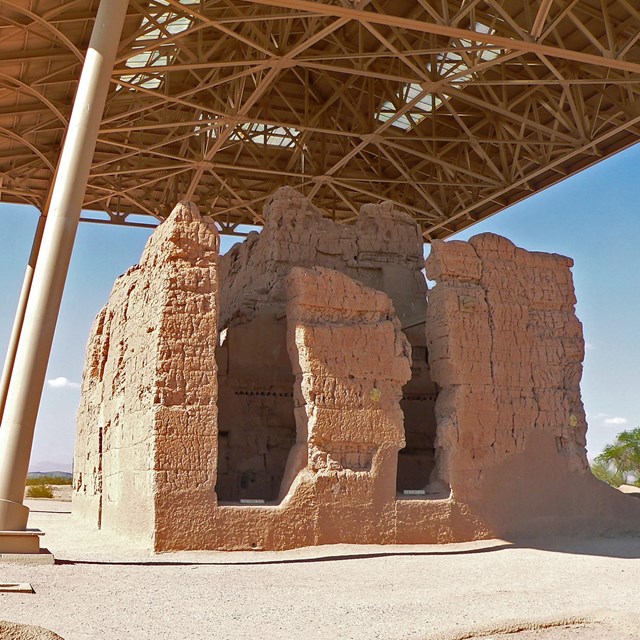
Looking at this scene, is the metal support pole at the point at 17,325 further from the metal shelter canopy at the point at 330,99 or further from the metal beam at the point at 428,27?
the metal beam at the point at 428,27

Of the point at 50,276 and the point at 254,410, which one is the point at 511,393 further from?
the point at 50,276

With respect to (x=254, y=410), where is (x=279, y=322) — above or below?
above

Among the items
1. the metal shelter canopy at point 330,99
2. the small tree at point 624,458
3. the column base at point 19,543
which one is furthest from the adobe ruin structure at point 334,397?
the small tree at point 624,458

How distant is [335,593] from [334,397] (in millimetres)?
3697

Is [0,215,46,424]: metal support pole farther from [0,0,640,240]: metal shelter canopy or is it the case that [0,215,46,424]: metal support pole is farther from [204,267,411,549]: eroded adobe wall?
[204,267,411,549]: eroded adobe wall

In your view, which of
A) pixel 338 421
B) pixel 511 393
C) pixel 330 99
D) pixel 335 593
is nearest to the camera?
pixel 335 593

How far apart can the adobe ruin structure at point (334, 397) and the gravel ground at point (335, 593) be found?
571mm

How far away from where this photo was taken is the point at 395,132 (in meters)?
22.3

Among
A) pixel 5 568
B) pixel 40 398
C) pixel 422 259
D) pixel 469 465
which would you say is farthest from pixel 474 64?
pixel 5 568

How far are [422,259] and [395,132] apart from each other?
7.53 meters

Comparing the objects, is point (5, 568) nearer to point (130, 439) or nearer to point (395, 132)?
point (130, 439)

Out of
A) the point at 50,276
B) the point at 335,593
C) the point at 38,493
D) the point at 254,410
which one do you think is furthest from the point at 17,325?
the point at 335,593

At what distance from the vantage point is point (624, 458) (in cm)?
2980

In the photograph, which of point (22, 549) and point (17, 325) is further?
point (17, 325)
